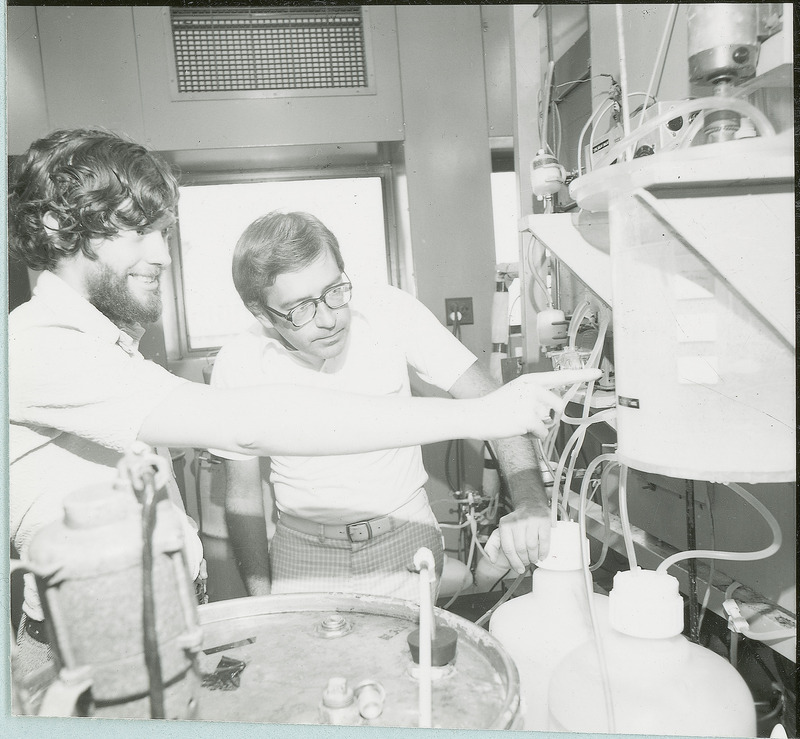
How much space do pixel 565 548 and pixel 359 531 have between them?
0.41 metres

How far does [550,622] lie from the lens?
76 cm

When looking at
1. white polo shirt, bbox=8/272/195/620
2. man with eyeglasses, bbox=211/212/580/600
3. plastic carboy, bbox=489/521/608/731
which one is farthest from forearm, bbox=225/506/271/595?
plastic carboy, bbox=489/521/608/731

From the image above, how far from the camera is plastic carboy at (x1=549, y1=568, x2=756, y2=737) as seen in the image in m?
0.66

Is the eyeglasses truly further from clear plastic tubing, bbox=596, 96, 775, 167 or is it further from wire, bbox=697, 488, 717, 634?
wire, bbox=697, 488, 717, 634

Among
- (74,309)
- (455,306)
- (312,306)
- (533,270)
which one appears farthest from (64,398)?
(533,270)

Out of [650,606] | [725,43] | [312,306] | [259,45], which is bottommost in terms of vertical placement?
[650,606]

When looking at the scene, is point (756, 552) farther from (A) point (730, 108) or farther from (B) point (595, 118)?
(B) point (595, 118)

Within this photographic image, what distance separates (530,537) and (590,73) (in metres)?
0.77

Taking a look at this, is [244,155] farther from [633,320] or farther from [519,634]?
[519,634]

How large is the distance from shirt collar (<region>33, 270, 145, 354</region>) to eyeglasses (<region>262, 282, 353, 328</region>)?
0.78 ft

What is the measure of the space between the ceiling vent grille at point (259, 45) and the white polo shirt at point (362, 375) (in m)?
0.39

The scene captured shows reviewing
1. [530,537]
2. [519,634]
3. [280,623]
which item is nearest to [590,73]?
[530,537]

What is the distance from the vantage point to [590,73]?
104cm

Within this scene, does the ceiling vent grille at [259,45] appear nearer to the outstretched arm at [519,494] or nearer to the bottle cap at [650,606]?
the outstretched arm at [519,494]
